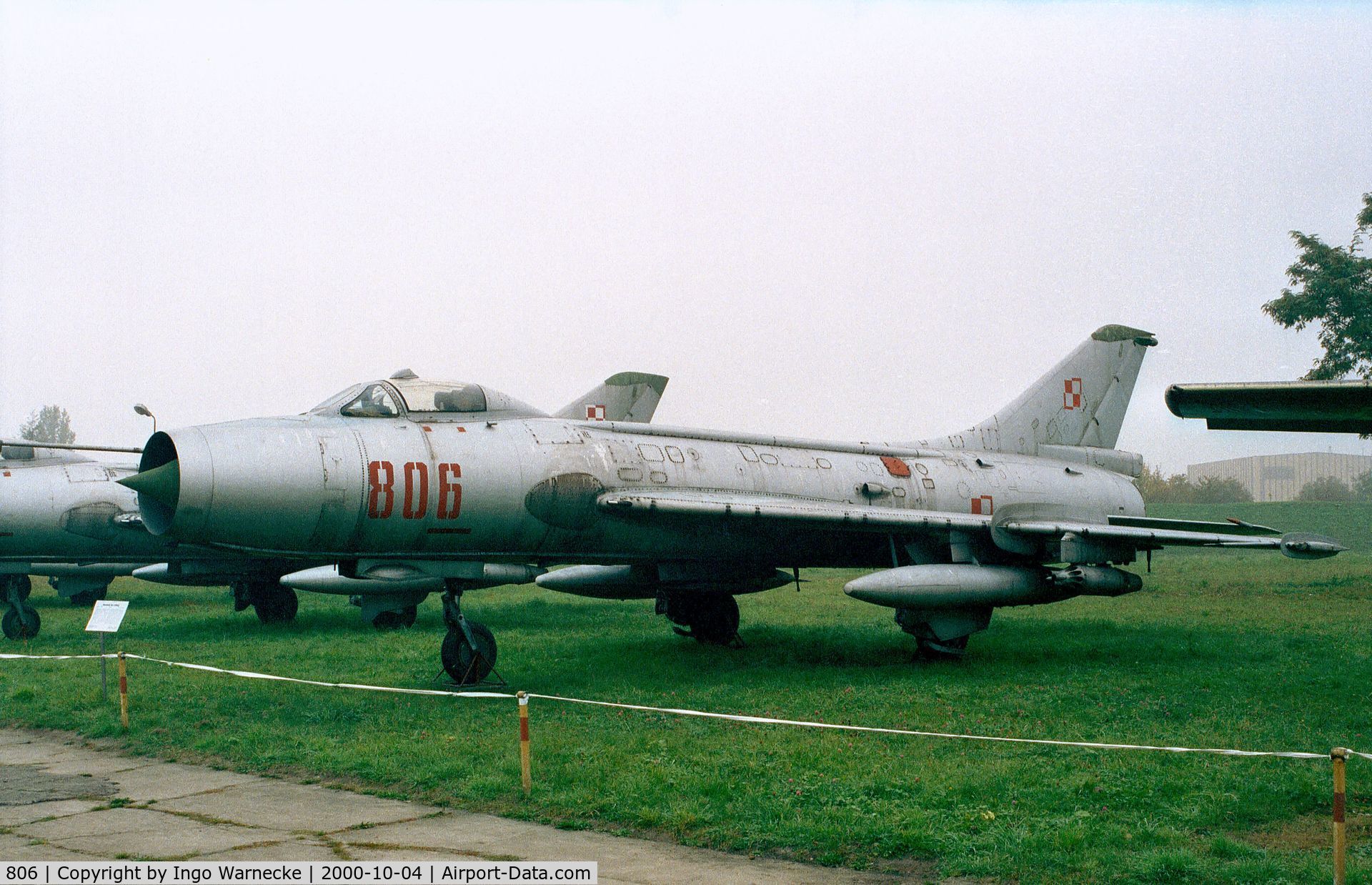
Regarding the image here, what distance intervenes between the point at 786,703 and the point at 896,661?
3908 mm

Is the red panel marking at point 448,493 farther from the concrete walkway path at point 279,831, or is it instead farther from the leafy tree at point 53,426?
the leafy tree at point 53,426

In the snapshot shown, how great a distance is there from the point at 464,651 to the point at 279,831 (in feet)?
18.8

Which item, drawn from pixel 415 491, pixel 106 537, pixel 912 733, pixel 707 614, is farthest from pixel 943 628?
pixel 106 537

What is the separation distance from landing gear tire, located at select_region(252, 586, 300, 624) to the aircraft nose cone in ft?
35.6

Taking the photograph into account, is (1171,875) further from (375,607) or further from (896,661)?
(375,607)

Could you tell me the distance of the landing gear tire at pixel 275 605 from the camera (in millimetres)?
21922

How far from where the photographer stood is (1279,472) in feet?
222

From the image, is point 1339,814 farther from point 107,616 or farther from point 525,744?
point 107,616

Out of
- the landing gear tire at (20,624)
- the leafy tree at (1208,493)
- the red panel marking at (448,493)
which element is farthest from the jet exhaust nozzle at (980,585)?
the leafy tree at (1208,493)

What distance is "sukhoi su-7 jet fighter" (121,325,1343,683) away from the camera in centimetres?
1190

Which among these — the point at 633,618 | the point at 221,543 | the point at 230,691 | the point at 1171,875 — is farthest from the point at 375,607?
the point at 1171,875

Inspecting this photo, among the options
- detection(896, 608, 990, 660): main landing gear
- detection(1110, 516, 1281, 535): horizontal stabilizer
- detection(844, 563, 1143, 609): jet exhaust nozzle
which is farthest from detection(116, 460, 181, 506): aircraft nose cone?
detection(1110, 516, 1281, 535): horizontal stabilizer

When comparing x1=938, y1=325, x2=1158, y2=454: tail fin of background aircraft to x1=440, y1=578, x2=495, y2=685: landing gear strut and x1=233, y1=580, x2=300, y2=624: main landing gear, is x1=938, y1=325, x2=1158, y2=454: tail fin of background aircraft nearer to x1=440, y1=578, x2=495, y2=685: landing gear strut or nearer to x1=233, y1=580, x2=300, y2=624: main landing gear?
x1=440, y1=578, x2=495, y2=685: landing gear strut

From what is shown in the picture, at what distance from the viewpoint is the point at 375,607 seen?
19.9 m
